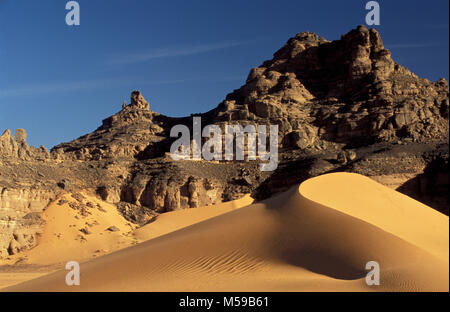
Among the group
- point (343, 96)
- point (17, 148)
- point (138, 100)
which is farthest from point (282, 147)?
point (17, 148)

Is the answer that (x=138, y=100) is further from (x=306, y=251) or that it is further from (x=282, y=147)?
(x=306, y=251)

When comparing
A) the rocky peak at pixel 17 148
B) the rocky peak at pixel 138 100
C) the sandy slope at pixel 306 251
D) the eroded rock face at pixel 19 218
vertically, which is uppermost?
the rocky peak at pixel 138 100

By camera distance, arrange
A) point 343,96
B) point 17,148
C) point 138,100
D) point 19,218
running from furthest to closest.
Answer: point 138,100 < point 343,96 < point 17,148 < point 19,218

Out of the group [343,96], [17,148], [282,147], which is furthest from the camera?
[343,96]

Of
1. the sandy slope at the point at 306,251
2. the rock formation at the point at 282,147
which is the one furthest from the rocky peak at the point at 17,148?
the sandy slope at the point at 306,251

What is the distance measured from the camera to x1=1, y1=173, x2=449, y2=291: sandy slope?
540 inches

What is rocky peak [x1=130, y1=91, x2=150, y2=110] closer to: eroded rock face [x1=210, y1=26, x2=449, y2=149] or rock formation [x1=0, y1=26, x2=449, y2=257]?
rock formation [x1=0, y1=26, x2=449, y2=257]

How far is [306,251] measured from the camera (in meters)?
17.0

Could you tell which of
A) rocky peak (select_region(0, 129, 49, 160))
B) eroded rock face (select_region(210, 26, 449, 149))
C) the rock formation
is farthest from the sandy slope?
eroded rock face (select_region(210, 26, 449, 149))

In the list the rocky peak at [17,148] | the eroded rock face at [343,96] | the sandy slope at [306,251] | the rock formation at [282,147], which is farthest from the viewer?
the eroded rock face at [343,96]

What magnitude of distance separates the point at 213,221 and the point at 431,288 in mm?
12325

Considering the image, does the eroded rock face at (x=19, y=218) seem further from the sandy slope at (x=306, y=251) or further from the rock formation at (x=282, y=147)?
the sandy slope at (x=306, y=251)

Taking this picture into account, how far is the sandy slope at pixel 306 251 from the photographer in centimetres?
1372
